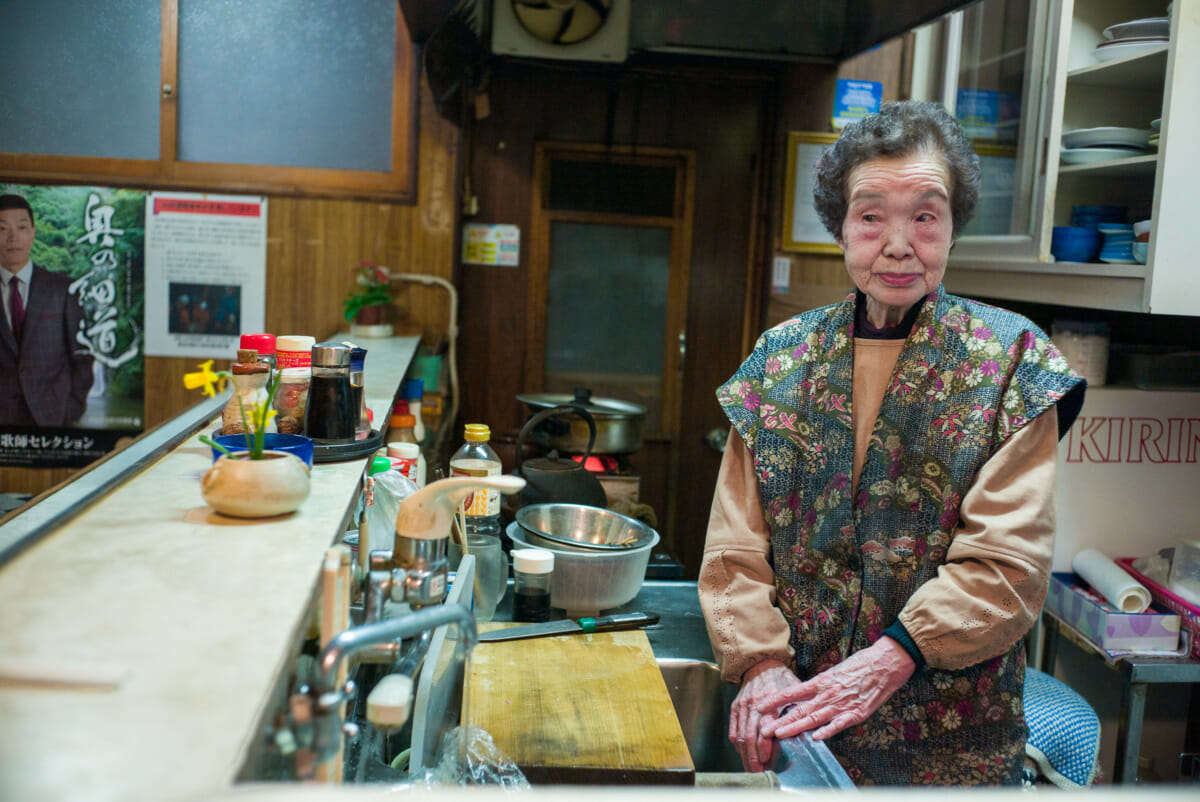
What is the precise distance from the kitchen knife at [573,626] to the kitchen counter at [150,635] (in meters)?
0.73

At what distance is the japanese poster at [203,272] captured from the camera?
352 cm

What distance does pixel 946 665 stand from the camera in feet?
4.94

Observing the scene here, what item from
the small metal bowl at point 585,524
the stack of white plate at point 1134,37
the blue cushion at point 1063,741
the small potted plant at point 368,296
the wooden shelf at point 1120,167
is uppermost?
the stack of white plate at point 1134,37

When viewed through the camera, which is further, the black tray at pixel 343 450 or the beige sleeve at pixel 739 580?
the beige sleeve at pixel 739 580

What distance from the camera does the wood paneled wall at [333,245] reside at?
3.58 metres

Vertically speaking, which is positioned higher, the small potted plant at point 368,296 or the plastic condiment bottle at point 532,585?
the small potted plant at point 368,296

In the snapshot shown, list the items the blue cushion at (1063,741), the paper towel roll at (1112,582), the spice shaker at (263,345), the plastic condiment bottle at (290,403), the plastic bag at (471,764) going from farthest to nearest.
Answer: the paper towel roll at (1112,582) < the blue cushion at (1063,741) < the spice shaker at (263,345) < the plastic condiment bottle at (290,403) < the plastic bag at (471,764)

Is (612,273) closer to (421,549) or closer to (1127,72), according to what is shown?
(1127,72)

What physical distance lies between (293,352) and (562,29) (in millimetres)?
2014

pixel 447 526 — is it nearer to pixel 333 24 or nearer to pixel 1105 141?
Answer: pixel 1105 141

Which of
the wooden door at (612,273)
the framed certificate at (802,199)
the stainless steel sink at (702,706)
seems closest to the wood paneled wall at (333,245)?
the wooden door at (612,273)

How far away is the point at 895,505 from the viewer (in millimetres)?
1590

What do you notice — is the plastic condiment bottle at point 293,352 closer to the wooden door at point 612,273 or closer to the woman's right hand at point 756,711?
the woman's right hand at point 756,711

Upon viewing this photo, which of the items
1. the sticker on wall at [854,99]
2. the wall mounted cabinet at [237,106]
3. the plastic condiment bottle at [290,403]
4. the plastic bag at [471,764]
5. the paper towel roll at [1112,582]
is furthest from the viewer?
the sticker on wall at [854,99]
